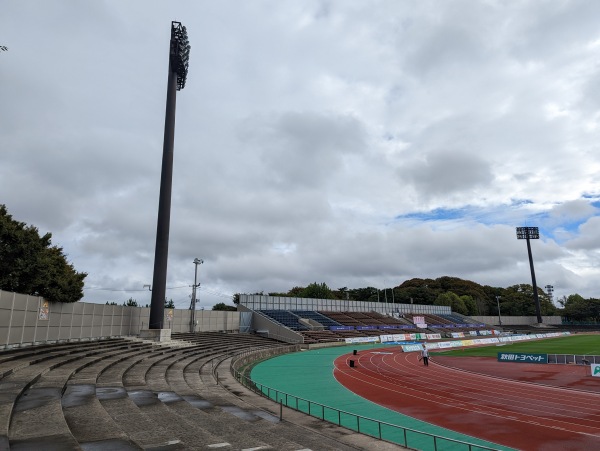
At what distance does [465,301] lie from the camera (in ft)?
440

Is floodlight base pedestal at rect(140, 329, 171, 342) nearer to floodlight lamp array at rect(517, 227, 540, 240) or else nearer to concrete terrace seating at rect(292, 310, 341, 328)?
concrete terrace seating at rect(292, 310, 341, 328)

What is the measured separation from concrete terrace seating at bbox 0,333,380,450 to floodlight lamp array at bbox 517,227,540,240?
13208cm

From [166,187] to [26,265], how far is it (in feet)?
49.3

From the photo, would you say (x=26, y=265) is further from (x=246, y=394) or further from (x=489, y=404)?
(x=489, y=404)

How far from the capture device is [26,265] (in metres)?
31.4

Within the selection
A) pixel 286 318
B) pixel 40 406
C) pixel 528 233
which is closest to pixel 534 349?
→ pixel 286 318

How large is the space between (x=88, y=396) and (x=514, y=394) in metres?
22.5

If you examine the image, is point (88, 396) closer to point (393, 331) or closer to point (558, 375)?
point (558, 375)

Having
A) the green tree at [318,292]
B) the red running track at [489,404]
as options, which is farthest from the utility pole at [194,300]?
the green tree at [318,292]

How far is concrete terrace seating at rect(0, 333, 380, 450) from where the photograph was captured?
9.30 m

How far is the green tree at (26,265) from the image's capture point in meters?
30.9

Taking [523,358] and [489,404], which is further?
[523,358]

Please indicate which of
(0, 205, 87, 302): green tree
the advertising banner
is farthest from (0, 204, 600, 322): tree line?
the advertising banner

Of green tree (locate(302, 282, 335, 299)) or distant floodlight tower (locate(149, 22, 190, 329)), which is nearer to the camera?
distant floodlight tower (locate(149, 22, 190, 329))
